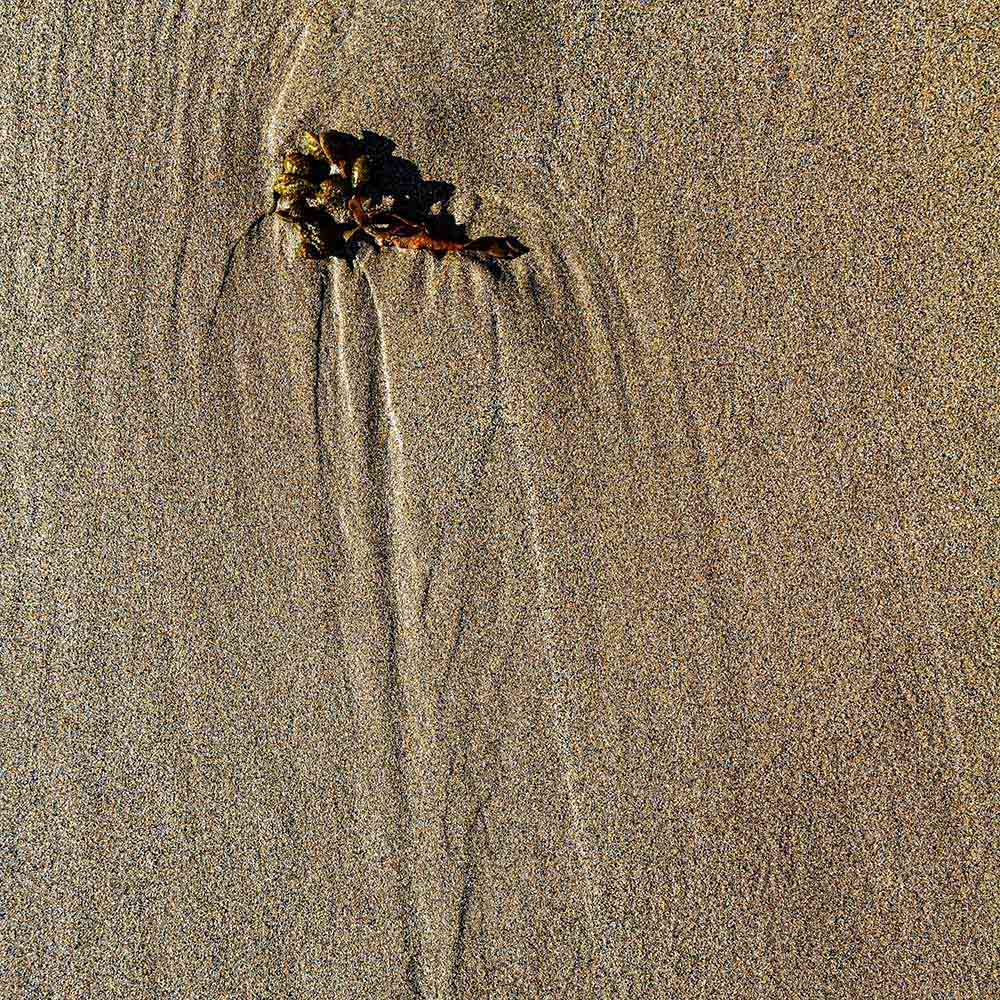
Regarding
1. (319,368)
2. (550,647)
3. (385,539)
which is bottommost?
(550,647)

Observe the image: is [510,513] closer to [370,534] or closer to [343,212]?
[370,534]

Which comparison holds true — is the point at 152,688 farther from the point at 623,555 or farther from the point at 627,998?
the point at 627,998

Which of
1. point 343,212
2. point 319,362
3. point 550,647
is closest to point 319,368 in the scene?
point 319,362

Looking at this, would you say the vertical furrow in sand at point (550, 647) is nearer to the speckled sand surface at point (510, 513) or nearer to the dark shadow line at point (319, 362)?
the speckled sand surface at point (510, 513)

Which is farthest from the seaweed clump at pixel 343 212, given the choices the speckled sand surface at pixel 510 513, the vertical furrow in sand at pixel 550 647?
the vertical furrow in sand at pixel 550 647

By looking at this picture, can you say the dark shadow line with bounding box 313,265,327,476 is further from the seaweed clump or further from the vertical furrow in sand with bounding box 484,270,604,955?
the vertical furrow in sand with bounding box 484,270,604,955

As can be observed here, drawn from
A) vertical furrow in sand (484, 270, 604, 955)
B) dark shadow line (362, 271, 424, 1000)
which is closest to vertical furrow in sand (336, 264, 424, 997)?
dark shadow line (362, 271, 424, 1000)
